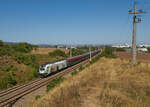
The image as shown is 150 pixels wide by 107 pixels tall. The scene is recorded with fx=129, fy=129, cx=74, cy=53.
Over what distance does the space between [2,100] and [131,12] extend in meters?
23.1

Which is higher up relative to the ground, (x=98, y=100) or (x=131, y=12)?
(x=131, y=12)

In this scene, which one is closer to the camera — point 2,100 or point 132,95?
point 132,95

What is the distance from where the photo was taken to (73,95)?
9578mm

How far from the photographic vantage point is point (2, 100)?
12641 mm

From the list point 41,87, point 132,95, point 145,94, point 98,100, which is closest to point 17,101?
point 41,87

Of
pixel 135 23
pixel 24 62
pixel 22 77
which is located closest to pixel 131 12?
pixel 135 23

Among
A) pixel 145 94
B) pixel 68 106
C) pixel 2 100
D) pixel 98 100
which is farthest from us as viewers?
pixel 2 100

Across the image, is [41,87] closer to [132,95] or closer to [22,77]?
[22,77]

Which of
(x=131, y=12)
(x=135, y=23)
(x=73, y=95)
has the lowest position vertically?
(x=73, y=95)

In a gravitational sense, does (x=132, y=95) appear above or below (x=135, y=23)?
below

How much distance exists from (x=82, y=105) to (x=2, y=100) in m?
9.01

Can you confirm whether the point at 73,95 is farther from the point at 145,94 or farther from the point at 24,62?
the point at 24,62

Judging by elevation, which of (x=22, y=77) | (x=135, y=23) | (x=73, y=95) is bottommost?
(x=22, y=77)

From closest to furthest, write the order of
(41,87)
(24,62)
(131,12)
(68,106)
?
(68,106) → (41,87) → (131,12) → (24,62)
